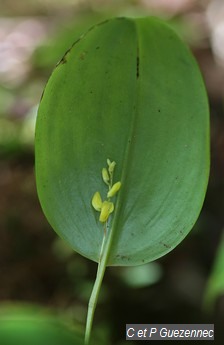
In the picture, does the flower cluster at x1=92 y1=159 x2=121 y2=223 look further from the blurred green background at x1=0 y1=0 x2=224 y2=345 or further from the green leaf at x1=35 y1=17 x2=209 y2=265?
the blurred green background at x1=0 y1=0 x2=224 y2=345

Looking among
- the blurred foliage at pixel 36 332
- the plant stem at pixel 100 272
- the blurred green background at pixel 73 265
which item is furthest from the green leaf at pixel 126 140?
the blurred green background at pixel 73 265

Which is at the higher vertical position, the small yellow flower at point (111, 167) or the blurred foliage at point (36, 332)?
the small yellow flower at point (111, 167)

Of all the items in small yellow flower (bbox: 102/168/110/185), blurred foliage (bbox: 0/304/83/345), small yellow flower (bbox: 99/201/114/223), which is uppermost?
small yellow flower (bbox: 102/168/110/185)

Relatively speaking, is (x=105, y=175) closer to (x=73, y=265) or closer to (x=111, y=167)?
(x=111, y=167)

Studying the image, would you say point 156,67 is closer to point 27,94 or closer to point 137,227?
point 137,227

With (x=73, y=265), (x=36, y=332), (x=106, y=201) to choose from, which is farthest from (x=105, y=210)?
(x=73, y=265)

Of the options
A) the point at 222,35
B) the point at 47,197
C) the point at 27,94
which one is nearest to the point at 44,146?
the point at 47,197

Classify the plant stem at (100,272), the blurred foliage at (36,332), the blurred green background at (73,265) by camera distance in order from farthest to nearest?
the blurred green background at (73,265) < the plant stem at (100,272) < the blurred foliage at (36,332)

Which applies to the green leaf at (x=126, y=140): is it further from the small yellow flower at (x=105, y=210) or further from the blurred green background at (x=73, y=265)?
the blurred green background at (x=73, y=265)

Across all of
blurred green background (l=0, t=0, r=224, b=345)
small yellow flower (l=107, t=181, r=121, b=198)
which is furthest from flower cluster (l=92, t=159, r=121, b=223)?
blurred green background (l=0, t=0, r=224, b=345)
